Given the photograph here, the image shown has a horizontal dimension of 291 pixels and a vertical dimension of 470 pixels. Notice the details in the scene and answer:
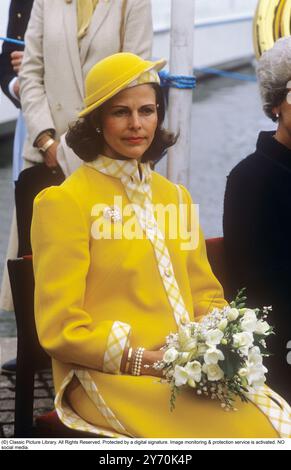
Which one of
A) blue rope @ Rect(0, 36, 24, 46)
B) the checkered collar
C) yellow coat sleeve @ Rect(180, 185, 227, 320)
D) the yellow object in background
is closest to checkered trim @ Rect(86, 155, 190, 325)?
the checkered collar

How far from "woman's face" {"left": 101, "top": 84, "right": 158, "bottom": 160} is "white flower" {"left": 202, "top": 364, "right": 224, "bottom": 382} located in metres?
0.71

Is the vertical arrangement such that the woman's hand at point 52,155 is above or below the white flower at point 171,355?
below

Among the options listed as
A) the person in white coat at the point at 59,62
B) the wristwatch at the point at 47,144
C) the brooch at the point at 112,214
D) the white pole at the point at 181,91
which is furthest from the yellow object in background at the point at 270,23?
the brooch at the point at 112,214

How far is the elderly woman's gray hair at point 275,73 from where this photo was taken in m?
3.63

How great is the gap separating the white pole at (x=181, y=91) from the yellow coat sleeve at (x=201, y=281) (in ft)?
3.70

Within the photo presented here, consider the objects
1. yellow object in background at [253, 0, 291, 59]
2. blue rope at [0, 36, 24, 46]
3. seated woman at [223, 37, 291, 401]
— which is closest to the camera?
seated woman at [223, 37, 291, 401]

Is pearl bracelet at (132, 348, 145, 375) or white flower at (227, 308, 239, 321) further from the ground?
white flower at (227, 308, 239, 321)

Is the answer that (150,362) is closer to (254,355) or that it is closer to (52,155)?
(254,355)

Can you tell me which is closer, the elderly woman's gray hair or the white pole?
the elderly woman's gray hair

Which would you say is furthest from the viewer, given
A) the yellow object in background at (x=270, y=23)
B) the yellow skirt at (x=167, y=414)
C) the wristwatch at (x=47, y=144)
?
the yellow object in background at (x=270, y=23)

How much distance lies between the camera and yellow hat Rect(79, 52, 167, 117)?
3197mm

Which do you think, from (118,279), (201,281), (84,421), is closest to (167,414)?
(84,421)

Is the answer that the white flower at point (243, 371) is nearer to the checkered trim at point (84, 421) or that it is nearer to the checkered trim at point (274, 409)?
the checkered trim at point (274, 409)

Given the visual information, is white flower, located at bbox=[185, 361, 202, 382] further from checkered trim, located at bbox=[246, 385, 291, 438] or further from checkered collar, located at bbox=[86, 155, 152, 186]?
checkered collar, located at bbox=[86, 155, 152, 186]
